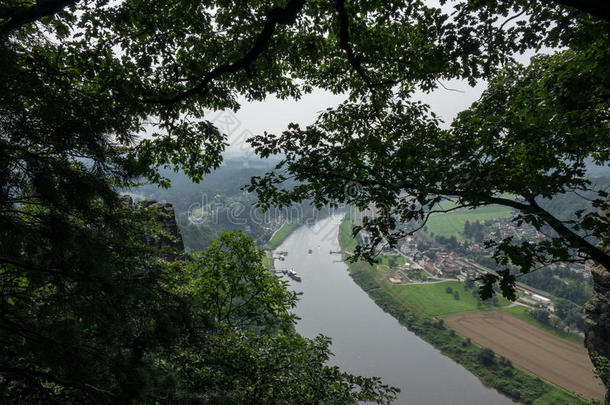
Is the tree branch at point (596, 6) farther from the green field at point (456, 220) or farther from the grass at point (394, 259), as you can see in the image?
the green field at point (456, 220)

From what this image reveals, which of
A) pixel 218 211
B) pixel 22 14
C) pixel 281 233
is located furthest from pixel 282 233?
pixel 22 14

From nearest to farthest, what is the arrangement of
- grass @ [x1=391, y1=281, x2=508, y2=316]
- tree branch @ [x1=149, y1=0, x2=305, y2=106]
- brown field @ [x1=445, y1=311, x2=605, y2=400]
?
1. tree branch @ [x1=149, y1=0, x2=305, y2=106]
2. brown field @ [x1=445, y1=311, x2=605, y2=400]
3. grass @ [x1=391, y1=281, x2=508, y2=316]

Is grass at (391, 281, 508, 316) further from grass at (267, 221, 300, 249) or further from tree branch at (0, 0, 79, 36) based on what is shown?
tree branch at (0, 0, 79, 36)

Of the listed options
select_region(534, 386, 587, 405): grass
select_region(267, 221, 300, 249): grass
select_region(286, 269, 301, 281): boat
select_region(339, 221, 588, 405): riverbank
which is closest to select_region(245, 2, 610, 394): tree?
select_region(339, 221, 588, 405): riverbank

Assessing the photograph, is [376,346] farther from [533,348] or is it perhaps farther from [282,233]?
[282,233]

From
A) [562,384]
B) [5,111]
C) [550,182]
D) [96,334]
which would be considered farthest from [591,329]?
[562,384]

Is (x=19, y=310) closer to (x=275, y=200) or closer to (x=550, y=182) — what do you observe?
(x=275, y=200)

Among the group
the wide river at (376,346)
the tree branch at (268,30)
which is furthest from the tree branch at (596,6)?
the wide river at (376,346)
